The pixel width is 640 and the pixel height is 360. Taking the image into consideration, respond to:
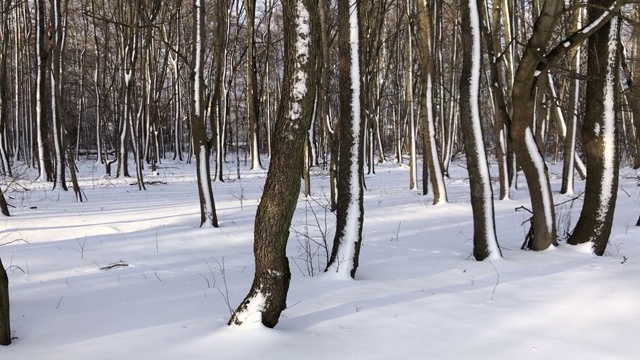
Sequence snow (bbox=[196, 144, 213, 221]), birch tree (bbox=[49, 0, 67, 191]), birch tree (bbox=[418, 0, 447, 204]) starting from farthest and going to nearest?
1. birch tree (bbox=[49, 0, 67, 191])
2. birch tree (bbox=[418, 0, 447, 204])
3. snow (bbox=[196, 144, 213, 221])

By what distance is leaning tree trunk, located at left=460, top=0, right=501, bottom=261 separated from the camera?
20.2 ft

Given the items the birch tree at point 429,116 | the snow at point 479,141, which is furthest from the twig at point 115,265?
the birch tree at point 429,116

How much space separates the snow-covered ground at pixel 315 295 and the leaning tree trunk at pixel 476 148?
1.22ft

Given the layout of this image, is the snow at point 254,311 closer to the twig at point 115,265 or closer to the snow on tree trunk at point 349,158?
the snow on tree trunk at point 349,158

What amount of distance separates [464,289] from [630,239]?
4.12m

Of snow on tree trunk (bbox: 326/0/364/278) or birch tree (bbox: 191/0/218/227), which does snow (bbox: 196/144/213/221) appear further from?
snow on tree trunk (bbox: 326/0/364/278)

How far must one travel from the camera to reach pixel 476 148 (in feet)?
20.6

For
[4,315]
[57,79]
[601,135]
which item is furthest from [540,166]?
[57,79]

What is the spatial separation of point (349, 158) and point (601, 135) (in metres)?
3.43

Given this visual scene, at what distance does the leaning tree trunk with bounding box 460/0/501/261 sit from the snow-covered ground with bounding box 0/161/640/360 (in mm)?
371

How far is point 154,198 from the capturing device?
12734mm

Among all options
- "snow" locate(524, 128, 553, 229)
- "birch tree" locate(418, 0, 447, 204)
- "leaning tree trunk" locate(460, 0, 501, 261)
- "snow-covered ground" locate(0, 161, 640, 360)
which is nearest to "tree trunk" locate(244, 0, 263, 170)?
"birch tree" locate(418, 0, 447, 204)

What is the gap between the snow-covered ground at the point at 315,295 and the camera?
348cm

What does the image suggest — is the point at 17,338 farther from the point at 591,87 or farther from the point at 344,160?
the point at 591,87
